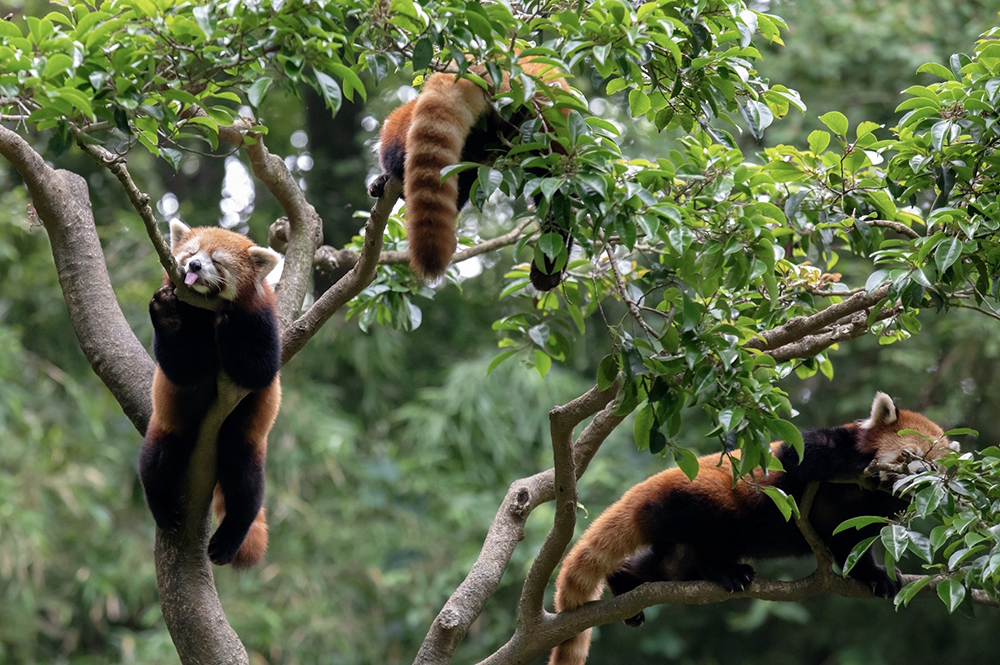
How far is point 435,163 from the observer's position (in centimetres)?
209

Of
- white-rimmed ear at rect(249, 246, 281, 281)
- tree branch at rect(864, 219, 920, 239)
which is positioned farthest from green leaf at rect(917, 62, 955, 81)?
white-rimmed ear at rect(249, 246, 281, 281)

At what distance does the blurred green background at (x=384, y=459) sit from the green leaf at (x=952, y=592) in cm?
438

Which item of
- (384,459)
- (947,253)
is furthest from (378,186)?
(384,459)

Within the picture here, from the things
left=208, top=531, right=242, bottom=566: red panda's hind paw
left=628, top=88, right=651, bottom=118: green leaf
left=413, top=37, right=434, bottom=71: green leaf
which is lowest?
left=208, top=531, right=242, bottom=566: red panda's hind paw

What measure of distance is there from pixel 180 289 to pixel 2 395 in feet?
14.4

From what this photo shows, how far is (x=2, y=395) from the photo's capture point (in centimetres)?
587

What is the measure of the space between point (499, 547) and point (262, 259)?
1077 mm

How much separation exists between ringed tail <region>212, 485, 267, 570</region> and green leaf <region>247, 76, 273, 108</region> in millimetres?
1623

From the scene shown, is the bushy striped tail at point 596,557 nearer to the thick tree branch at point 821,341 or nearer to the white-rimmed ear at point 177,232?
the thick tree branch at point 821,341

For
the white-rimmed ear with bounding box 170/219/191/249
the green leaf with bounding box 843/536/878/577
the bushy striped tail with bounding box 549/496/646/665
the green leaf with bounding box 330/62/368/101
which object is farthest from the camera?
the bushy striped tail with bounding box 549/496/646/665

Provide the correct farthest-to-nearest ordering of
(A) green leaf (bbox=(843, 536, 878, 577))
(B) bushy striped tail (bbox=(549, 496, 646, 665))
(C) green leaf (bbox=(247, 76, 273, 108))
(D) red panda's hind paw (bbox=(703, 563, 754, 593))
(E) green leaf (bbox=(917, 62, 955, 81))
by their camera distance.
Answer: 1. (B) bushy striped tail (bbox=(549, 496, 646, 665))
2. (D) red panda's hind paw (bbox=(703, 563, 754, 593))
3. (E) green leaf (bbox=(917, 62, 955, 81))
4. (A) green leaf (bbox=(843, 536, 878, 577))
5. (C) green leaf (bbox=(247, 76, 273, 108))

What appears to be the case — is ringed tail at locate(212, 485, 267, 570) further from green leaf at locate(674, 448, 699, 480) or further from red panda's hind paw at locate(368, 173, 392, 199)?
green leaf at locate(674, 448, 699, 480)

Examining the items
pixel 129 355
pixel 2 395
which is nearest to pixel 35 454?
pixel 2 395

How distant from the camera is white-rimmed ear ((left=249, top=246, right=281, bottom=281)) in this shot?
2.68m
